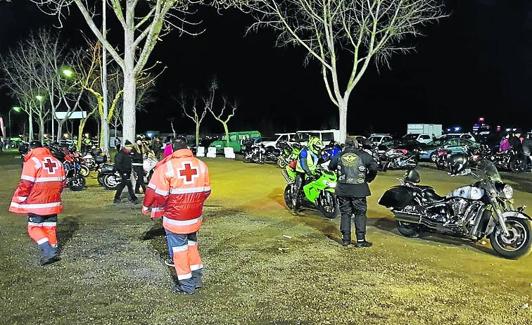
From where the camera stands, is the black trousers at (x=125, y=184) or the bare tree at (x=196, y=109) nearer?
the black trousers at (x=125, y=184)

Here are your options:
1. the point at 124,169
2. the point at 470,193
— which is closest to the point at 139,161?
the point at 124,169

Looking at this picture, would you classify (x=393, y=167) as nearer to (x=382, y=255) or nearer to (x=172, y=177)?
(x=382, y=255)

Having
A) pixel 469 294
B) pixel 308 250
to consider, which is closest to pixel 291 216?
pixel 308 250

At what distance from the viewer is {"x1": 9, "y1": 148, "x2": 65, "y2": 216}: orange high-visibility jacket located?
7406 millimetres

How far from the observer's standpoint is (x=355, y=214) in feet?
28.7

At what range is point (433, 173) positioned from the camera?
23.1 metres

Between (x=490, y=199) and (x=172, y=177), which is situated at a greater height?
(x=172, y=177)

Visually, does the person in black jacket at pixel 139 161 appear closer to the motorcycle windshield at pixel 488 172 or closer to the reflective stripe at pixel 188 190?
the reflective stripe at pixel 188 190

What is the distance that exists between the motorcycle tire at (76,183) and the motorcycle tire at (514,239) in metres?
13.2

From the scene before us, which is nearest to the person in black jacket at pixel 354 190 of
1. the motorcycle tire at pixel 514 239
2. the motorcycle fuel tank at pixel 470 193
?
the motorcycle fuel tank at pixel 470 193

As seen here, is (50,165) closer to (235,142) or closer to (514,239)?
(514,239)

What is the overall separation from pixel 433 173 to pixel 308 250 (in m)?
16.1

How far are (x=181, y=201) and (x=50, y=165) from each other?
8.64ft

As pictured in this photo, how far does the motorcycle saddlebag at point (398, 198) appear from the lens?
927 centimetres
